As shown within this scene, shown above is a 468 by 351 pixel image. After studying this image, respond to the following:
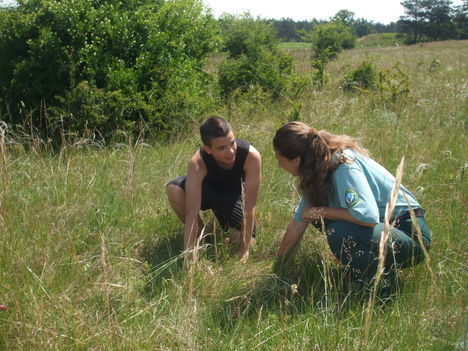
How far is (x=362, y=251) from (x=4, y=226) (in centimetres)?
188

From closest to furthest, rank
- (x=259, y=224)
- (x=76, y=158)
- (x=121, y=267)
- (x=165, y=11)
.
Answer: (x=121, y=267), (x=259, y=224), (x=76, y=158), (x=165, y=11)

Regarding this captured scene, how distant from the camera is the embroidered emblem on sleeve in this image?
8.20 feet

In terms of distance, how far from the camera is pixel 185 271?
2.70 meters

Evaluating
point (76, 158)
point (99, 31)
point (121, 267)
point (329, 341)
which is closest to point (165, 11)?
point (99, 31)

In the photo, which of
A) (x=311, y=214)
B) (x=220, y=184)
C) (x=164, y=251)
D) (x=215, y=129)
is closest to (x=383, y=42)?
(x=220, y=184)

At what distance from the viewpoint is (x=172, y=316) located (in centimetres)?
228

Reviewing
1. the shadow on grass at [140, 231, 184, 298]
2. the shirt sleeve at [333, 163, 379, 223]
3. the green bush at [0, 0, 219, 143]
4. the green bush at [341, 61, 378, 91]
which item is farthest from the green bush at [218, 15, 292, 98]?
the shirt sleeve at [333, 163, 379, 223]

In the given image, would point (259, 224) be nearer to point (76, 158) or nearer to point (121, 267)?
point (121, 267)

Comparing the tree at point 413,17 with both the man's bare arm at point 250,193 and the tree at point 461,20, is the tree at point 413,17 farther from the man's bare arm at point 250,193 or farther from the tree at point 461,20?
the man's bare arm at point 250,193

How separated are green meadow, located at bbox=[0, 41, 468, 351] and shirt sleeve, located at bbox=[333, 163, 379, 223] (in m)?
0.30

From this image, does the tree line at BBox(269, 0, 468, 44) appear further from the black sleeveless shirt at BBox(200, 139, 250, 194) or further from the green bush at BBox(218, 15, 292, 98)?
the black sleeveless shirt at BBox(200, 139, 250, 194)

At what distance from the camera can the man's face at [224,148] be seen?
3047 millimetres

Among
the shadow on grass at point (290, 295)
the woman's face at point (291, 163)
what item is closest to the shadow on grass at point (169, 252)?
the shadow on grass at point (290, 295)

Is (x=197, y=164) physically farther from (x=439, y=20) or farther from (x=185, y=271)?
(x=439, y=20)
